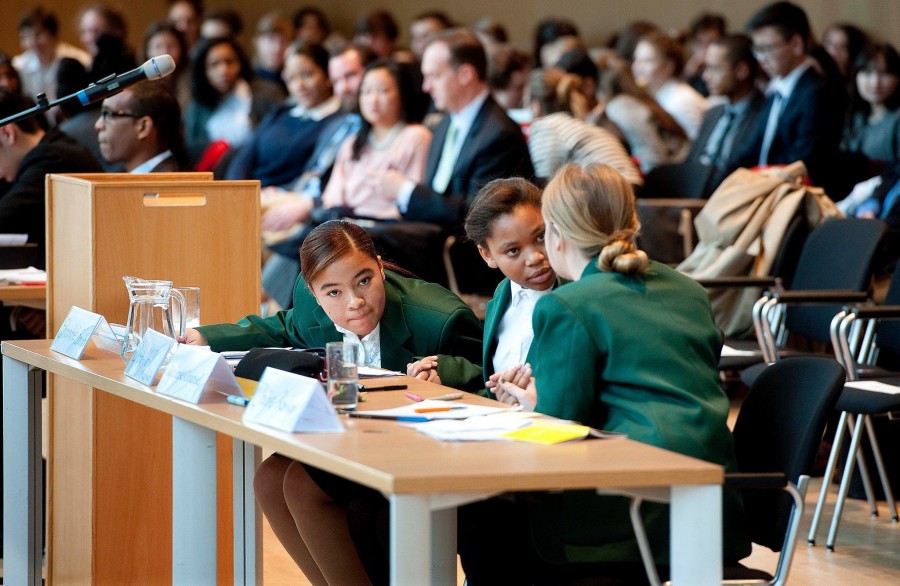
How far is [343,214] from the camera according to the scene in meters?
5.70

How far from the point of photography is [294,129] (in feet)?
22.7

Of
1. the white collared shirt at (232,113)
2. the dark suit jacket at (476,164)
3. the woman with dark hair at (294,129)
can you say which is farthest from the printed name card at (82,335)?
the white collared shirt at (232,113)

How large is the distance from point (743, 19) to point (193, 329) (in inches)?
261

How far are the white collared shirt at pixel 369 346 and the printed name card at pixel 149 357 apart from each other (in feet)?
1.53

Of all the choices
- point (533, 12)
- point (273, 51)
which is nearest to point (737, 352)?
point (273, 51)

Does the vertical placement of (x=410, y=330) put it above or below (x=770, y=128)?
below

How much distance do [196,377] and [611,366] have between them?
2.23ft

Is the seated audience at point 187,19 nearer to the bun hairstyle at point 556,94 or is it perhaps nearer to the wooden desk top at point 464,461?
the bun hairstyle at point 556,94

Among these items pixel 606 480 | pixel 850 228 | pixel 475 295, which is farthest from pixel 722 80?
pixel 606 480

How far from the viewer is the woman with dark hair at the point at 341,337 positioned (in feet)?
8.29

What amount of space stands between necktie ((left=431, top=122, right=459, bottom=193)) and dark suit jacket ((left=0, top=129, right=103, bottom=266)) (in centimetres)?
178

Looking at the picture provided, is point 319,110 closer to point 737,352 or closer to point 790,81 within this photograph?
point 790,81

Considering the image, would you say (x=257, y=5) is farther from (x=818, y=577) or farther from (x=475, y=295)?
(x=818, y=577)

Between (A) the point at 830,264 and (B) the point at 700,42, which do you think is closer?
(A) the point at 830,264
